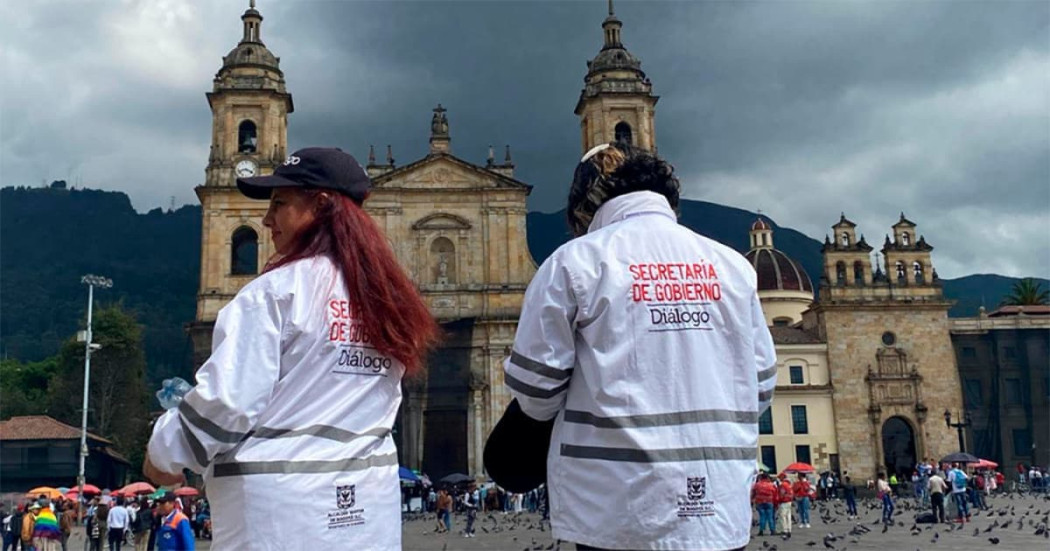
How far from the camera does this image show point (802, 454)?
41.9 meters

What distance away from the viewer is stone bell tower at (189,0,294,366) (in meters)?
37.7

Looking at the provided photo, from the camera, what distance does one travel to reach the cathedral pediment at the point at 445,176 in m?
39.8

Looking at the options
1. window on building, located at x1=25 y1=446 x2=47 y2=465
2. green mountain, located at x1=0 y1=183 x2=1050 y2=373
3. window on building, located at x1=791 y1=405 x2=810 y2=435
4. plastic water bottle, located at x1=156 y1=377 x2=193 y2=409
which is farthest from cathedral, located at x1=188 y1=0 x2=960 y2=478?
green mountain, located at x1=0 y1=183 x2=1050 y2=373

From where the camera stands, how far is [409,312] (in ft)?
9.50

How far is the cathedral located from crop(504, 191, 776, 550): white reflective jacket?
33.3 metres

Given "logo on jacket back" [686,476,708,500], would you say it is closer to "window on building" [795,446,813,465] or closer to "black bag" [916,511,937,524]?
"black bag" [916,511,937,524]

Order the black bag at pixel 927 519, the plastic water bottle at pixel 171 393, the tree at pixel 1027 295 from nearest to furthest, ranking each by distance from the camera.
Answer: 1. the plastic water bottle at pixel 171 393
2. the black bag at pixel 927 519
3. the tree at pixel 1027 295

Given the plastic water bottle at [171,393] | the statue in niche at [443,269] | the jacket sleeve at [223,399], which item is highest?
the statue in niche at [443,269]

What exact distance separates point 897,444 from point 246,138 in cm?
3248

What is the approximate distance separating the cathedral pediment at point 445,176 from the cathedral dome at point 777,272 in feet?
65.0

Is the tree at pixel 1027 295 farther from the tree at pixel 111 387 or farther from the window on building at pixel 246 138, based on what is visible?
the tree at pixel 111 387

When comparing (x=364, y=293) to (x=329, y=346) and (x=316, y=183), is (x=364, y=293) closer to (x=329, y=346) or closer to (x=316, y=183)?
(x=329, y=346)

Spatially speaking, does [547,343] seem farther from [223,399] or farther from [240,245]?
[240,245]

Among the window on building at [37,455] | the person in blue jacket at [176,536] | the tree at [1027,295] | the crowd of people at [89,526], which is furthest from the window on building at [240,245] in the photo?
the tree at [1027,295]
